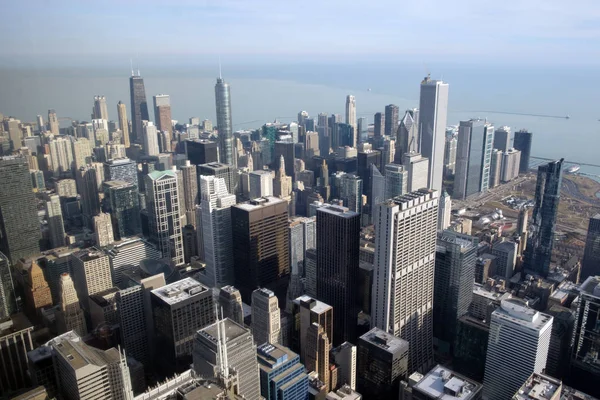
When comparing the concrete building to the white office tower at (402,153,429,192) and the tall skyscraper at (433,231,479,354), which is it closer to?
the tall skyscraper at (433,231,479,354)

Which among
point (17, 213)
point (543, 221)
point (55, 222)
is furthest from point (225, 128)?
point (543, 221)

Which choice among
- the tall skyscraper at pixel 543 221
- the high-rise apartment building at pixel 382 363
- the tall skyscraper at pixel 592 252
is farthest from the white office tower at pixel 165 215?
the tall skyscraper at pixel 592 252

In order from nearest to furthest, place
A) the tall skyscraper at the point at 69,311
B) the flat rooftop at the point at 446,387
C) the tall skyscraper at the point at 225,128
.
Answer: the flat rooftop at the point at 446,387 → the tall skyscraper at the point at 69,311 → the tall skyscraper at the point at 225,128

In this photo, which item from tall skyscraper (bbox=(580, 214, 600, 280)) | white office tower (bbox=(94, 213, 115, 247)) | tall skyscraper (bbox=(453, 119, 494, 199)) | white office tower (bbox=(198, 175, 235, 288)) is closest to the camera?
white office tower (bbox=(198, 175, 235, 288))

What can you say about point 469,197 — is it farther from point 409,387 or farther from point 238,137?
point 409,387

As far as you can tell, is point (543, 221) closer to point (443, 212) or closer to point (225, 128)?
point (443, 212)

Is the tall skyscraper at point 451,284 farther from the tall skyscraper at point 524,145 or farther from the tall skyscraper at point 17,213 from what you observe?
the tall skyscraper at point 524,145

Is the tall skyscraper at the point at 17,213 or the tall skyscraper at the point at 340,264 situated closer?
the tall skyscraper at the point at 17,213

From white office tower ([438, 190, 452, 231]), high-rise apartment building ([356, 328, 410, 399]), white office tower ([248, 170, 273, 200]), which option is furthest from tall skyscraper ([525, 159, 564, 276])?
white office tower ([248, 170, 273, 200])
